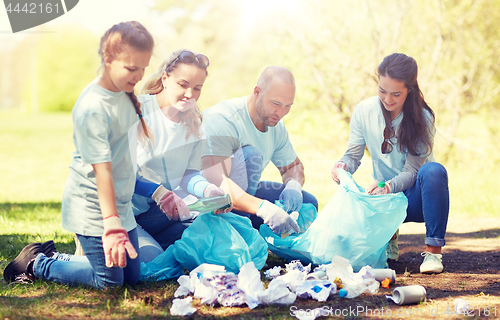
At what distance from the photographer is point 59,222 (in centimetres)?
354

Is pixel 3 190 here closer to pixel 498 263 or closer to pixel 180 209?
pixel 180 209

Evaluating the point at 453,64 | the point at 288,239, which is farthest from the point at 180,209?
the point at 453,64

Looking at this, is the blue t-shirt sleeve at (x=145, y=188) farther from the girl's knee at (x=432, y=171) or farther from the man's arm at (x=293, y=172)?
the girl's knee at (x=432, y=171)

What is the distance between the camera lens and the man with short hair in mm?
2416

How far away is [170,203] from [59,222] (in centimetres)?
183

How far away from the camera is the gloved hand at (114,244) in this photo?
1656mm

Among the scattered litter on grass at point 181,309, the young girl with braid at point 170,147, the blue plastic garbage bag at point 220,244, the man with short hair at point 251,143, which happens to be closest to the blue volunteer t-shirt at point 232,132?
the man with short hair at point 251,143

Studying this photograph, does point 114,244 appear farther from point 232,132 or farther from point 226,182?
point 232,132

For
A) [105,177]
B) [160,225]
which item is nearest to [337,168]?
[160,225]

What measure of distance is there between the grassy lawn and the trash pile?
0.13ft

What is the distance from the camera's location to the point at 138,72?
1.76 m

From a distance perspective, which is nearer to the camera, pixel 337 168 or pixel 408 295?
pixel 408 295

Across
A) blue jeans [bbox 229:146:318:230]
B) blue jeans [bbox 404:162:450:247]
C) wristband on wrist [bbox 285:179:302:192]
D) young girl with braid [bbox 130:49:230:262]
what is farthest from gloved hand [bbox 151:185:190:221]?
blue jeans [bbox 404:162:450:247]

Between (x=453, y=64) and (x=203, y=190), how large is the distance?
6.55m
